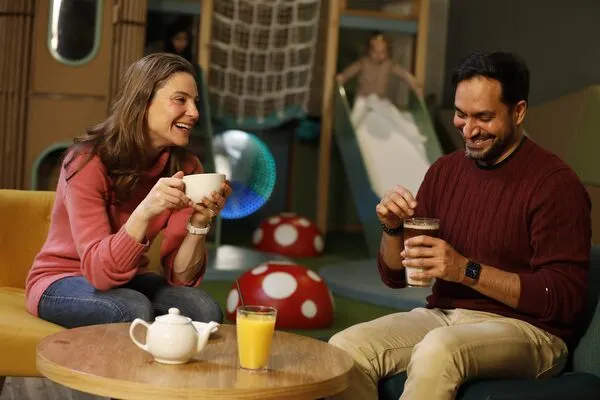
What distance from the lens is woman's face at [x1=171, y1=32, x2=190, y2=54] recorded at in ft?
21.9

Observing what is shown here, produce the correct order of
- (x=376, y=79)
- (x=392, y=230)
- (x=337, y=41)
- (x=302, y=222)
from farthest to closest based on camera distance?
(x=376, y=79)
(x=337, y=41)
(x=302, y=222)
(x=392, y=230)

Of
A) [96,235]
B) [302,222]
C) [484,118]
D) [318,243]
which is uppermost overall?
[484,118]

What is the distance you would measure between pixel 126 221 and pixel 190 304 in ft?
0.97

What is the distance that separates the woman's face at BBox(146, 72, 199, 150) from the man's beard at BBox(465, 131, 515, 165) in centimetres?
78

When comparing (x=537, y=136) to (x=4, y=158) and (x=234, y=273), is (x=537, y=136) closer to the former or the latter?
(x=234, y=273)

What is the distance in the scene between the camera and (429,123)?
707cm

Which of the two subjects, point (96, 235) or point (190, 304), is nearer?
point (96, 235)

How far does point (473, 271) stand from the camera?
2213 millimetres

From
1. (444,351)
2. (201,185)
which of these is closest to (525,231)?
(444,351)

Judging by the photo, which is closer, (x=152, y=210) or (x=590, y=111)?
(x=152, y=210)

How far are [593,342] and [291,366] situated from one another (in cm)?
85

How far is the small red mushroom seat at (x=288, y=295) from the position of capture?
4094 millimetres

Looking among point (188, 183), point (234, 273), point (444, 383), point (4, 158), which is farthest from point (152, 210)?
point (4, 158)

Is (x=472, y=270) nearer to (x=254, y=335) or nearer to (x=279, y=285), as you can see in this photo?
(x=254, y=335)
